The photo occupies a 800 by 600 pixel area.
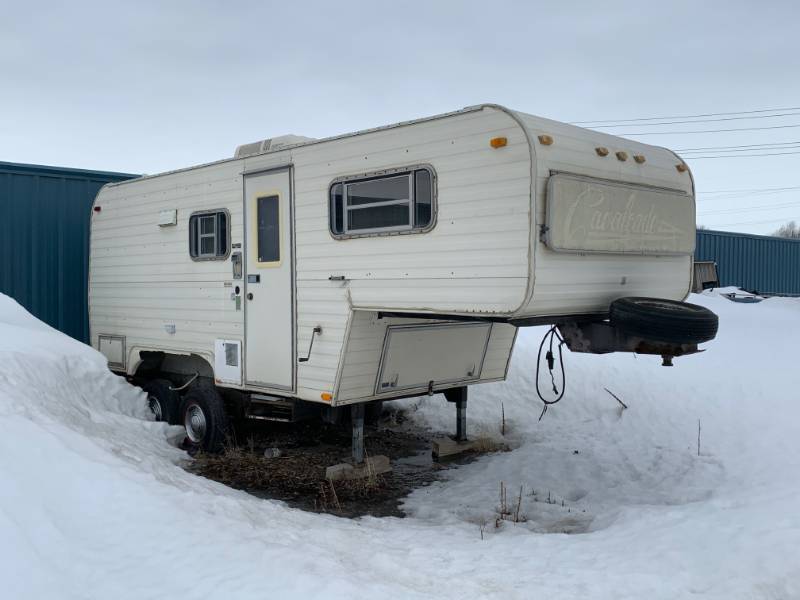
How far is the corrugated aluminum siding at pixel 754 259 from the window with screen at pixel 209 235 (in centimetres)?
2035

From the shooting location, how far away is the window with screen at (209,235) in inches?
323

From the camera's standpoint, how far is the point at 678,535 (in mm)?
5234

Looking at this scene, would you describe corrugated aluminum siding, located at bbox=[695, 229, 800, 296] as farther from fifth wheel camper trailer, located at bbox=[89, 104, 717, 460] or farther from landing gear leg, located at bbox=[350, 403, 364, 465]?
landing gear leg, located at bbox=[350, 403, 364, 465]

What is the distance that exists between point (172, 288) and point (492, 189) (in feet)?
15.2

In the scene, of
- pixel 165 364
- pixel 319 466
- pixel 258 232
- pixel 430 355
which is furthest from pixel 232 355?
pixel 430 355

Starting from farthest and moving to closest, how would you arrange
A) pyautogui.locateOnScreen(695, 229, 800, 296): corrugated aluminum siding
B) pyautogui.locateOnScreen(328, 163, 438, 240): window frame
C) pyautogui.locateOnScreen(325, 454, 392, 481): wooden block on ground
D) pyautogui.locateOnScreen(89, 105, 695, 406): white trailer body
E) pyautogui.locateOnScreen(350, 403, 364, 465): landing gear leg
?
pyautogui.locateOnScreen(695, 229, 800, 296): corrugated aluminum siding, pyautogui.locateOnScreen(350, 403, 364, 465): landing gear leg, pyautogui.locateOnScreen(325, 454, 392, 481): wooden block on ground, pyautogui.locateOnScreen(328, 163, 438, 240): window frame, pyautogui.locateOnScreen(89, 105, 695, 406): white trailer body

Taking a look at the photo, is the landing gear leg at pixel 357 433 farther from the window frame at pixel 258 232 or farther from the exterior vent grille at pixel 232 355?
the window frame at pixel 258 232

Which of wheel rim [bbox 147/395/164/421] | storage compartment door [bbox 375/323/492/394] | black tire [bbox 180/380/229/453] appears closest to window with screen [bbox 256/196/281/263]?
storage compartment door [bbox 375/323/492/394]

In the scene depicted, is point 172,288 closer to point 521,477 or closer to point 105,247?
point 105,247

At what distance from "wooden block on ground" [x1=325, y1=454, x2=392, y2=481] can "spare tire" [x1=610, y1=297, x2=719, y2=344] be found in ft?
9.39

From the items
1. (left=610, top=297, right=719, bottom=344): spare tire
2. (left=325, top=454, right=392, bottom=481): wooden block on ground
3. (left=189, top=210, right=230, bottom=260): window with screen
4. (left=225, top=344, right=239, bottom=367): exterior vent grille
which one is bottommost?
(left=325, top=454, right=392, bottom=481): wooden block on ground

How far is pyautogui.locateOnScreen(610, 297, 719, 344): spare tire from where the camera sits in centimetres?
590

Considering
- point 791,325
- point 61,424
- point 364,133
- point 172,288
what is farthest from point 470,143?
point 791,325

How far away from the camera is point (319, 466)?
7996mm
